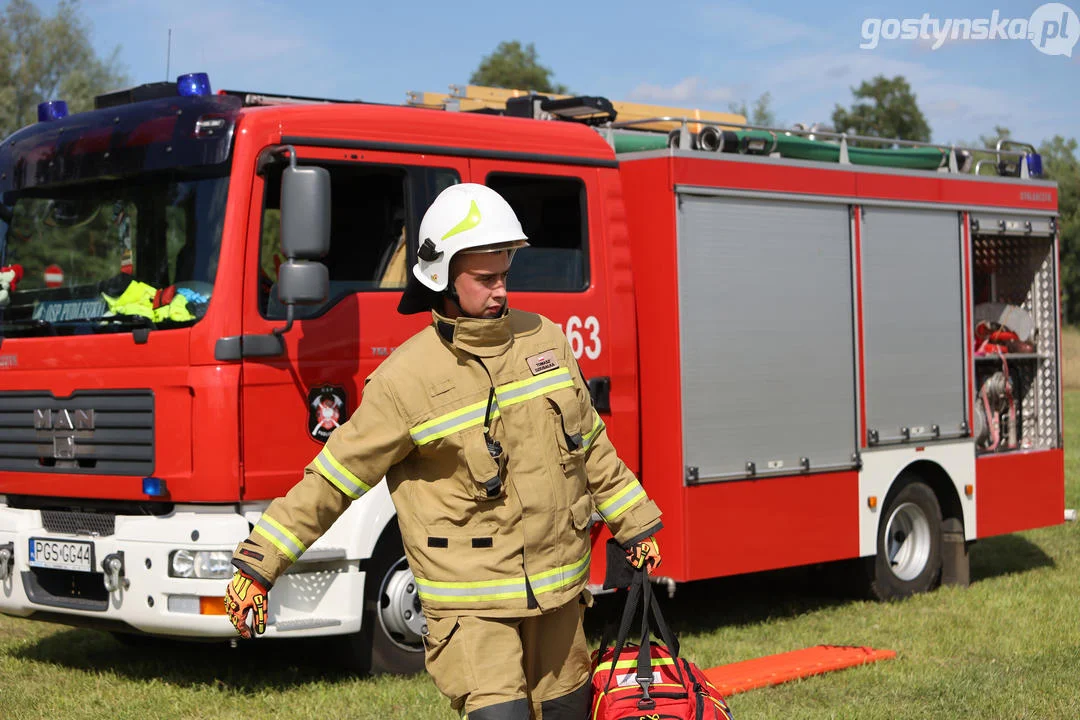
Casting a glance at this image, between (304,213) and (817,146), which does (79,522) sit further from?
(817,146)

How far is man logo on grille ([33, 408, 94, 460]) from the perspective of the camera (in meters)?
6.78

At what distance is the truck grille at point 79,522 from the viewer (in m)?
6.77

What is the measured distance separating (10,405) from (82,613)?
110 cm

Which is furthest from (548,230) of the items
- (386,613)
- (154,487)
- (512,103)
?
(154,487)

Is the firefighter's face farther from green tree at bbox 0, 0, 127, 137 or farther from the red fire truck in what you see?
green tree at bbox 0, 0, 127, 137

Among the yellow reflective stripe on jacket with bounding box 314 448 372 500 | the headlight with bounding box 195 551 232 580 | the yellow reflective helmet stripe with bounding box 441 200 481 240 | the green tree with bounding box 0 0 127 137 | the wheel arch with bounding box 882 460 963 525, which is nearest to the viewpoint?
the yellow reflective stripe on jacket with bounding box 314 448 372 500

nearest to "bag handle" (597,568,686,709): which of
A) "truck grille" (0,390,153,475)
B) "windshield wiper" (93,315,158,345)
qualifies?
"truck grille" (0,390,153,475)

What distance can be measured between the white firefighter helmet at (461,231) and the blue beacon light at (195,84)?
3282 mm

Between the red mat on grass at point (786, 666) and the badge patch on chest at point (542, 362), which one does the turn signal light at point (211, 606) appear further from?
the badge patch on chest at point (542, 362)

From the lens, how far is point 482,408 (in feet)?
13.0

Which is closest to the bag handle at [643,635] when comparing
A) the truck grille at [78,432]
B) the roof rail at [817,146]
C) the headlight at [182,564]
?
the headlight at [182,564]

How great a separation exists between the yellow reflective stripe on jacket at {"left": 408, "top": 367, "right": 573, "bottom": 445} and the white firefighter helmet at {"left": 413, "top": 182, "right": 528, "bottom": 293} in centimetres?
34

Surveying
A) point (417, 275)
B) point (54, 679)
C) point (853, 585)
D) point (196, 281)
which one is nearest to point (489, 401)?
point (417, 275)

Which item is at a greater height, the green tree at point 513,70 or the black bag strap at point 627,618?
the green tree at point 513,70
